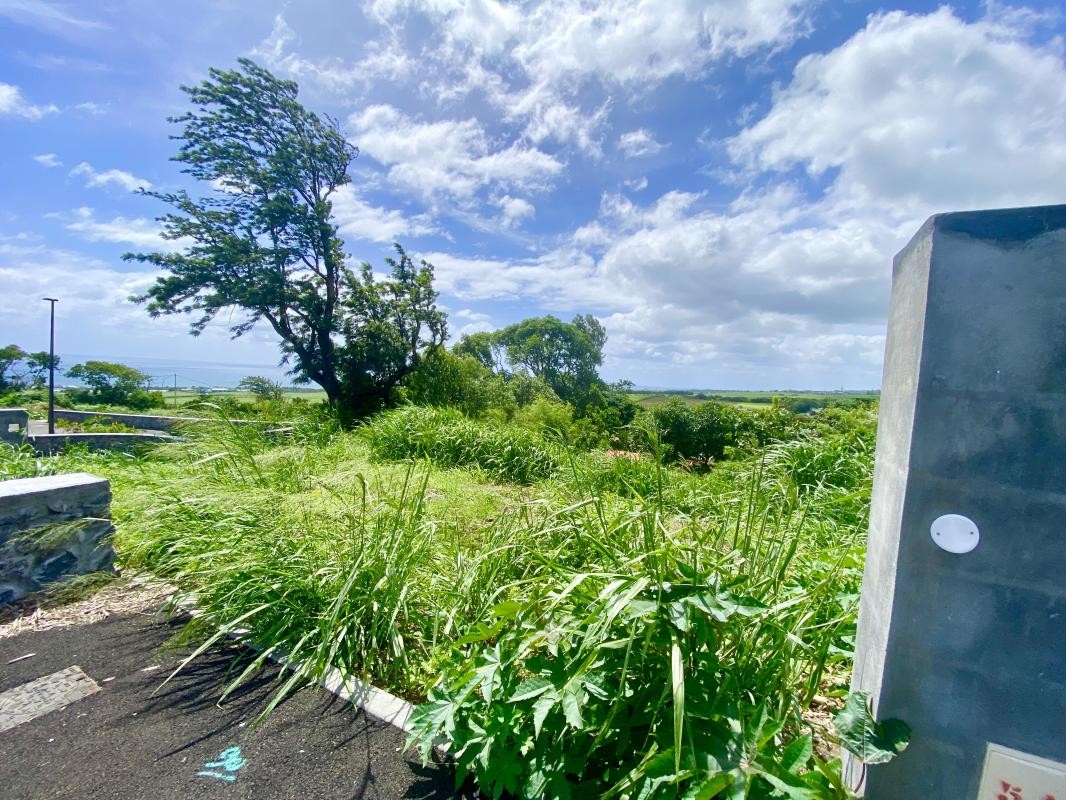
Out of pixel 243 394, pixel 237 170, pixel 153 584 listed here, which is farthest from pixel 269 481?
pixel 237 170

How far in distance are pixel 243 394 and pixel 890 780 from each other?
11258 mm

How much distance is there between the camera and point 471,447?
7.12 m

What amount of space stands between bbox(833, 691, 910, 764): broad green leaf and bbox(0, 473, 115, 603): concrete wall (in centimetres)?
381

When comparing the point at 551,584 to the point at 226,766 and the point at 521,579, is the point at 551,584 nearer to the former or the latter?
the point at 521,579

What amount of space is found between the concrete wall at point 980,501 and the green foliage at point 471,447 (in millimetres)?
5417

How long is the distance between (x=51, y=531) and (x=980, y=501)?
4.15m

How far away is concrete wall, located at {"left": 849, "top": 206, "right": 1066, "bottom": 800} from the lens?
927 millimetres

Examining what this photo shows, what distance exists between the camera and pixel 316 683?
206 cm

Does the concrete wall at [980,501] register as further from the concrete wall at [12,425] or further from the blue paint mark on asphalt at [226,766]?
the concrete wall at [12,425]

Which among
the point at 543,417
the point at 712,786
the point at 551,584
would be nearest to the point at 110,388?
the point at 543,417

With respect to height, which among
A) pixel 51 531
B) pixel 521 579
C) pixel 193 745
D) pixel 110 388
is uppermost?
pixel 521 579

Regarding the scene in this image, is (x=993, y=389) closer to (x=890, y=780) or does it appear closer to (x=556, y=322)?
(x=890, y=780)

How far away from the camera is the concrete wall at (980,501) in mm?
927

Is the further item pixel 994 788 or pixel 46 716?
pixel 46 716
